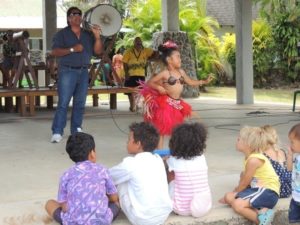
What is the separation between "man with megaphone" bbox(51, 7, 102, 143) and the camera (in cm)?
775

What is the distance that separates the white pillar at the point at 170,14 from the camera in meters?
16.6

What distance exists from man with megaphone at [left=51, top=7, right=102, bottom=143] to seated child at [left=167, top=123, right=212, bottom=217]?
3.46 meters

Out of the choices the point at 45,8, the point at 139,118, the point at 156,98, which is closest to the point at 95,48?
the point at 156,98

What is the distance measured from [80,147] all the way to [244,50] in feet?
35.9

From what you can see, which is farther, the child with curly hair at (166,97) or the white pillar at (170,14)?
the white pillar at (170,14)

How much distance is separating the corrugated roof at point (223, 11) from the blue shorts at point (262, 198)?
82.5 feet

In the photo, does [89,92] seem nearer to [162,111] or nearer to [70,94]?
[70,94]

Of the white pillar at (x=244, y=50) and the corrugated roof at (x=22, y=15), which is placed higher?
the corrugated roof at (x=22, y=15)

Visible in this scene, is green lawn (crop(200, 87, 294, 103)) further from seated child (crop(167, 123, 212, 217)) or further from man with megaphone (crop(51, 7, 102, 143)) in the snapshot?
seated child (crop(167, 123, 212, 217))

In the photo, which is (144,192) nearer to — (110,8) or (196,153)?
(196,153)

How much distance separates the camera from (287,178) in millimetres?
4949

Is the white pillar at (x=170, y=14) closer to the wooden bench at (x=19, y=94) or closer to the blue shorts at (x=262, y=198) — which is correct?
the wooden bench at (x=19, y=94)

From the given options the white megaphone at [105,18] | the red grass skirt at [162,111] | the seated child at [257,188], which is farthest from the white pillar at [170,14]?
the seated child at [257,188]

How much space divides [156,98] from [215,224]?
1925 millimetres
